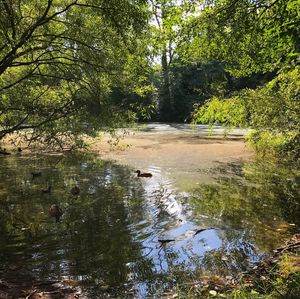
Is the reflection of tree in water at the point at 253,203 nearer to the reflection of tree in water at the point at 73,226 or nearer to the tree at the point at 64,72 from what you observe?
the reflection of tree in water at the point at 73,226

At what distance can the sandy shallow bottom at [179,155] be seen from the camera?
13.3 meters

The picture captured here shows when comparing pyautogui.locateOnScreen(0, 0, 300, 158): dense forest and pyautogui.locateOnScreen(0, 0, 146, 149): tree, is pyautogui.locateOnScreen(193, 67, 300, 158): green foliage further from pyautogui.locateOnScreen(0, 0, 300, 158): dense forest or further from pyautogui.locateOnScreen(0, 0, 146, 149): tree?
pyautogui.locateOnScreen(0, 0, 146, 149): tree

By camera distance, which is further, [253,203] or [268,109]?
[268,109]

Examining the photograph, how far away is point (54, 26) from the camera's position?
30.7 feet

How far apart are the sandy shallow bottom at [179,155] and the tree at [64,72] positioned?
2820mm

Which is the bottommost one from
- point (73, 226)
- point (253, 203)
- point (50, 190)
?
point (253, 203)

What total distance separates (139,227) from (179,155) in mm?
10252

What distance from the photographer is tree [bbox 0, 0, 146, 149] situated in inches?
320

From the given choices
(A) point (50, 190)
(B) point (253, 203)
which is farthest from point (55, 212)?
(B) point (253, 203)

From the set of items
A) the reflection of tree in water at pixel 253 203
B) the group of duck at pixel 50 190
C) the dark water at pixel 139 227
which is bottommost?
the reflection of tree in water at pixel 253 203

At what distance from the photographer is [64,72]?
29.2 ft

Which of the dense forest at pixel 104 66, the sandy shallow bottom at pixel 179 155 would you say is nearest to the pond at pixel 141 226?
the sandy shallow bottom at pixel 179 155

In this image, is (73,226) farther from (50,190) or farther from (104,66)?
(104,66)

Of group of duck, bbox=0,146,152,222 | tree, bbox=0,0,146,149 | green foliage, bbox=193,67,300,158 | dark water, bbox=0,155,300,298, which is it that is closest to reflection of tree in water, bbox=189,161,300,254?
dark water, bbox=0,155,300,298
